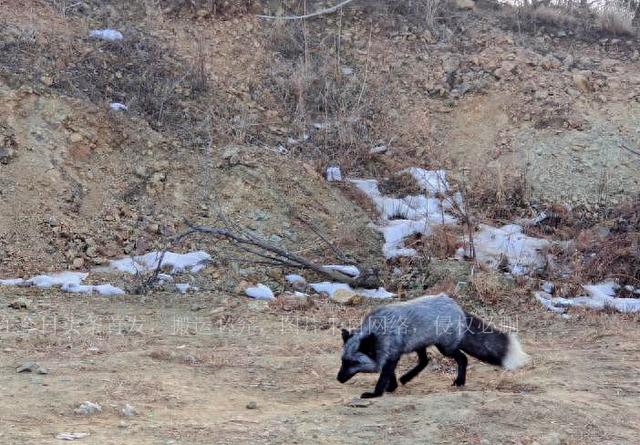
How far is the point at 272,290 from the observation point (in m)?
11.6

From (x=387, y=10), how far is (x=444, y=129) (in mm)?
3543

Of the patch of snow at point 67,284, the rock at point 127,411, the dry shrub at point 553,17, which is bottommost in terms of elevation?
the patch of snow at point 67,284

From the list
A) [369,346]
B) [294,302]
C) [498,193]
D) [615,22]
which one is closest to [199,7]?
[498,193]

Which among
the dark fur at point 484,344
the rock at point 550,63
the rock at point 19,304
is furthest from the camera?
the rock at point 550,63

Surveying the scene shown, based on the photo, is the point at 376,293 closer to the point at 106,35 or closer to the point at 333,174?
the point at 333,174

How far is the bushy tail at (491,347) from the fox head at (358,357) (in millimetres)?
916

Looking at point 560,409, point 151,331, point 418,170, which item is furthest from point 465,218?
point 560,409

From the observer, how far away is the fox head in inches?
300

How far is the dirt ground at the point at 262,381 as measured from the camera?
6242 mm

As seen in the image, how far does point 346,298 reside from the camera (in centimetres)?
1126

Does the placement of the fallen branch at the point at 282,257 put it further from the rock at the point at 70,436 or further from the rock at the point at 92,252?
the rock at the point at 70,436

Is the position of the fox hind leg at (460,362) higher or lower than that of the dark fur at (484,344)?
lower

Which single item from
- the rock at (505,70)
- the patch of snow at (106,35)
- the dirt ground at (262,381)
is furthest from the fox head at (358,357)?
the rock at (505,70)

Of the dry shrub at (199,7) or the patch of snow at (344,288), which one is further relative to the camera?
the dry shrub at (199,7)
